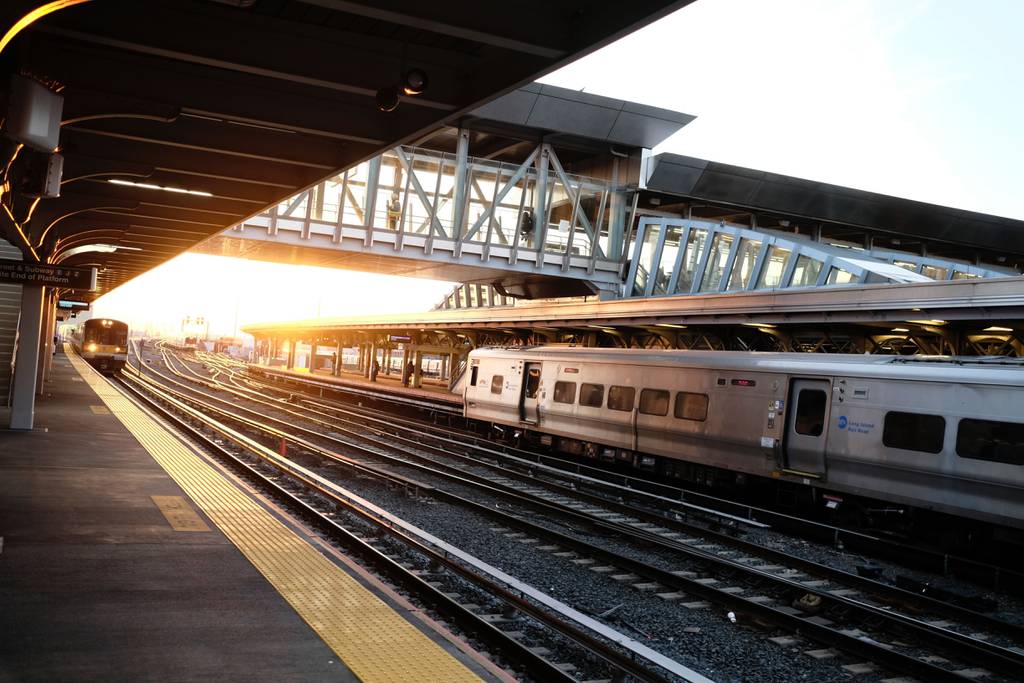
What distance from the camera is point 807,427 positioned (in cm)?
1407

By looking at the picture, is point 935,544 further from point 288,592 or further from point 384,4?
point 384,4

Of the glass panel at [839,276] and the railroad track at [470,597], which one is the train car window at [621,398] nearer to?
the railroad track at [470,597]

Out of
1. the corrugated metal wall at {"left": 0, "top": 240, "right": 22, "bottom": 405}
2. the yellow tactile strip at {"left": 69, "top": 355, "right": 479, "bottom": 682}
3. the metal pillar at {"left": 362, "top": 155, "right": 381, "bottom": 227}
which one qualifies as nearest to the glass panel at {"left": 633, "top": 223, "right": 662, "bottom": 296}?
the metal pillar at {"left": 362, "top": 155, "right": 381, "bottom": 227}

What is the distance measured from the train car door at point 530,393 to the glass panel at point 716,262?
1145 centimetres

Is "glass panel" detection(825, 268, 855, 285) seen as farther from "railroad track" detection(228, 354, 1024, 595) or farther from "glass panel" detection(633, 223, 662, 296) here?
Answer: "glass panel" detection(633, 223, 662, 296)

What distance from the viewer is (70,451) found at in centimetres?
1498

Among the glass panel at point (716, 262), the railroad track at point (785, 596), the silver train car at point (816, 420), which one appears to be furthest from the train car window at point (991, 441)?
the glass panel at point (716, 262)

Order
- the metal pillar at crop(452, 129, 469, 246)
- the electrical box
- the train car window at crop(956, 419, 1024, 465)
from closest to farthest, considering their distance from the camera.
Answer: the electrical box
the train car window at crop(956, 419, 1024, 465)
the metal pillar at crop(452, 129, 469, 246)

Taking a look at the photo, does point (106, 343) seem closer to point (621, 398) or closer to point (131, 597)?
point (621, 398)

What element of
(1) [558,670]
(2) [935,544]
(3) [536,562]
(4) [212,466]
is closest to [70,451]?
(4) [212,466]

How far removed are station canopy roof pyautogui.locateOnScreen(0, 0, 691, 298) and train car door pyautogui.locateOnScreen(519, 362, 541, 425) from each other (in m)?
11.5

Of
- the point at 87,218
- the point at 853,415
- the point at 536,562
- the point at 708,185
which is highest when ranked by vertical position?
the point at 708,185

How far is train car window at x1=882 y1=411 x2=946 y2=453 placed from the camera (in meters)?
11.9

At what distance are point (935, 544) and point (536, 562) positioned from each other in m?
6.45
